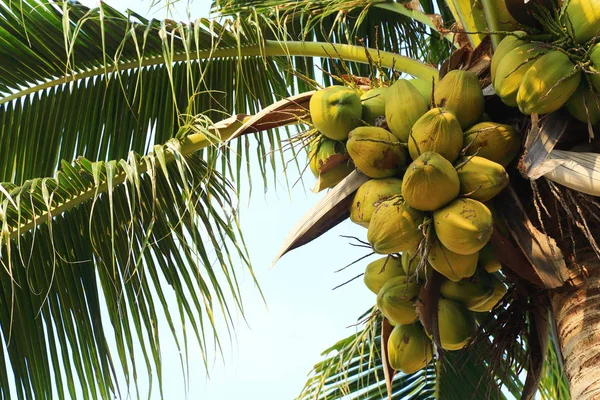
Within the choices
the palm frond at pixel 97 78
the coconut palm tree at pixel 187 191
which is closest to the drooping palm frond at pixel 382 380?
the coconut palm tree at pixel 187 191

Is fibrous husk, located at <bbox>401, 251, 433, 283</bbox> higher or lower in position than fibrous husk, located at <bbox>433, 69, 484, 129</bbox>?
lower

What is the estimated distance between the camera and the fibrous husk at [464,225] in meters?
1.86

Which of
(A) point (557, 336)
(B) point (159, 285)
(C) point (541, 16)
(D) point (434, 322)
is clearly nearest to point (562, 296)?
(A) point (557, 336)

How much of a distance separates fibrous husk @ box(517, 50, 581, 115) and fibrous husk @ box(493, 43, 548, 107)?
26 millimetres

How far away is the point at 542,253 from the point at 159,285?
1409 mm

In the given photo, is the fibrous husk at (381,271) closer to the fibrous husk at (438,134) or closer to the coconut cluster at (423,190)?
the coconut cluster at (423,190)

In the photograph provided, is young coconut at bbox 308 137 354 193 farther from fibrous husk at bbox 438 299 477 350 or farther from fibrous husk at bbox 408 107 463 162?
fibrous husk at bbox 438 299 477 350

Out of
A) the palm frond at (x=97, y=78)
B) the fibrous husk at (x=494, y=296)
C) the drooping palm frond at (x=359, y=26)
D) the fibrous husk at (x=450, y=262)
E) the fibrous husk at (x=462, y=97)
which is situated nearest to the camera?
the fibrous husk at (x=450, y=262)

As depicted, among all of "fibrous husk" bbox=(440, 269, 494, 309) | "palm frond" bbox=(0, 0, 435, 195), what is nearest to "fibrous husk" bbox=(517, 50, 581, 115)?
"fibrous husk" bbox=(440, 269, 494, 309)

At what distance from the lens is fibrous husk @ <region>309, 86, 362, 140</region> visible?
84.8 inches

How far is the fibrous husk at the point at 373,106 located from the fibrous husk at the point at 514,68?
32 centimetres

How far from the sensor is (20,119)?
3.29 m

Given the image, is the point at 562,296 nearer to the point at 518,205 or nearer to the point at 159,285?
the point at 518,205

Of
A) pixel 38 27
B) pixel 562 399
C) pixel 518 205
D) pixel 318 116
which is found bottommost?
pixel 562 399
